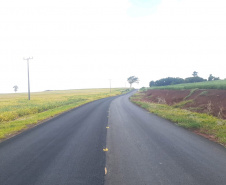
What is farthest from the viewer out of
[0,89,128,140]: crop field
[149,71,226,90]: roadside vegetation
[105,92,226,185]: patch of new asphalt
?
[149,71,226,90]: roadside vegetation

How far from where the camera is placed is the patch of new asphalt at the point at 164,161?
364cm

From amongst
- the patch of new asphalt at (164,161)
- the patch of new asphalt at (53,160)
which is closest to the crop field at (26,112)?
the patch of new asphalt at (53,160)

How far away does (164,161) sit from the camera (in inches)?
181

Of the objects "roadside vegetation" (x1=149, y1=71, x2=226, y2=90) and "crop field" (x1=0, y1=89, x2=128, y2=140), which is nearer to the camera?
"crop field" (x1=0, y1=89, x2=128, y2=140)

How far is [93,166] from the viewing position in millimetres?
4297

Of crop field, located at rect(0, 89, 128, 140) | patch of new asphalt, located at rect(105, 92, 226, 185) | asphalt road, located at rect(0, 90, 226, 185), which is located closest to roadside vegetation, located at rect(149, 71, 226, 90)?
patch of new asphalt, located at rect(105, 92, 226, 185)

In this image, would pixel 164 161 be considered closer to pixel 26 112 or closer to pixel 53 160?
pixel 53 160

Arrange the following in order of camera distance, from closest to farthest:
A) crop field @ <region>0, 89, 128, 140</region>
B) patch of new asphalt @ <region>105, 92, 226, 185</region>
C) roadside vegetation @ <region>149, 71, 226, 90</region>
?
patch of new asphalt @ <region>105, 92, 226, 185</region>, crop field @ <region>0, 89, 128, 140</region>, roadside vegetation @ <region>149, 71, 226, 90</region>

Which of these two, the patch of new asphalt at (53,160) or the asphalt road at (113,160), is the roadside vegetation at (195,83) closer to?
the asphalt road at (113,160)

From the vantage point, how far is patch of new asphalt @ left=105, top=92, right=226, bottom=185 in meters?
3.64

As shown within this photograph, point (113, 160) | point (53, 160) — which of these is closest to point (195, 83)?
point (113, 160)

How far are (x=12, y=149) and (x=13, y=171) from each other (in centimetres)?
205

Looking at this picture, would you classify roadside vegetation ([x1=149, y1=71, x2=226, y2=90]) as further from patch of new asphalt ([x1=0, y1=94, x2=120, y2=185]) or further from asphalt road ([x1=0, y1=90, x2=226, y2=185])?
patch of new asphalt ([x1=0, y1=94, x2=120, y2=185])

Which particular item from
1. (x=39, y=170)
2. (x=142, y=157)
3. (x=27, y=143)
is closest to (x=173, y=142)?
(x=142, y=157)
